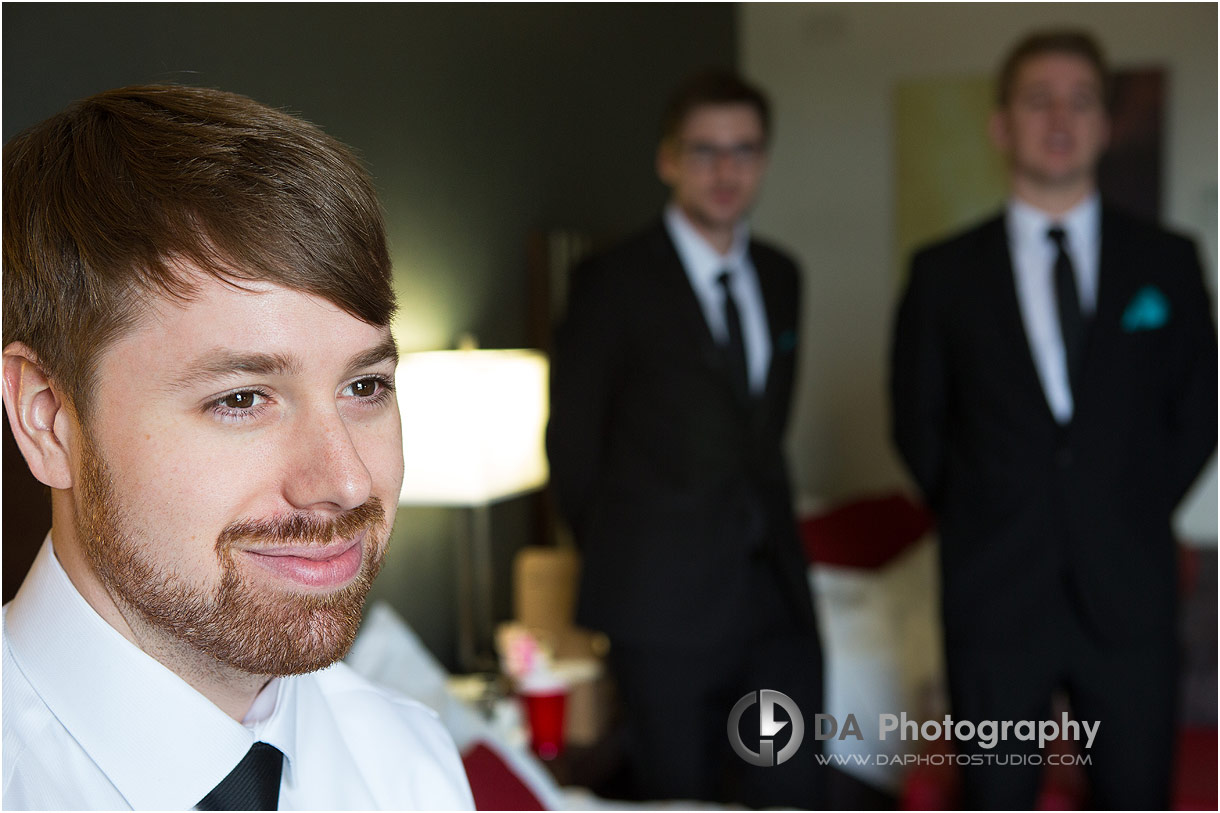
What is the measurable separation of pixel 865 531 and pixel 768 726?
1.88 metres

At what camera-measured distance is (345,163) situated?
72cm

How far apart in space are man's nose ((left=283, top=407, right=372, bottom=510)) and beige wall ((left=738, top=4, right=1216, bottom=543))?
4.76 meters

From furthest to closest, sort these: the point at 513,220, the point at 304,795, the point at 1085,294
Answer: the point at 513,220 < the point at 1085,294 < the point at 304,795

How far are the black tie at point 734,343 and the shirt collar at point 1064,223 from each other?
616 mm

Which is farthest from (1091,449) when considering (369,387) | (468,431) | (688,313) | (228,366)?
(228,366)

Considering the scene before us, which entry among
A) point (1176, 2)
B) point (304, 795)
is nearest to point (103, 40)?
point (304, 795)

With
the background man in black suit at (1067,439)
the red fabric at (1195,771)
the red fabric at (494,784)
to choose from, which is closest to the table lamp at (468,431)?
the red fabric at (494,784)

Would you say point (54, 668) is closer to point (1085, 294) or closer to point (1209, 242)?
point (1085, 294)

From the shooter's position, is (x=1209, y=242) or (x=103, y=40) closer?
(x=103, y=40)

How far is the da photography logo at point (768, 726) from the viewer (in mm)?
2250

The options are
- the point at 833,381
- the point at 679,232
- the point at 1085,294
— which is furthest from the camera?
the point at 833,381

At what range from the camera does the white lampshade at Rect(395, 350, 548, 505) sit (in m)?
2.37

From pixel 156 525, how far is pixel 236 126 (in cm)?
25

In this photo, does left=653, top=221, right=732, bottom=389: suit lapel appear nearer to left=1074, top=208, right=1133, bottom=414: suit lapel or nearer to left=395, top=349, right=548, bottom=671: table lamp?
left=395, top=349, right=548, bottom=671: table lamp
